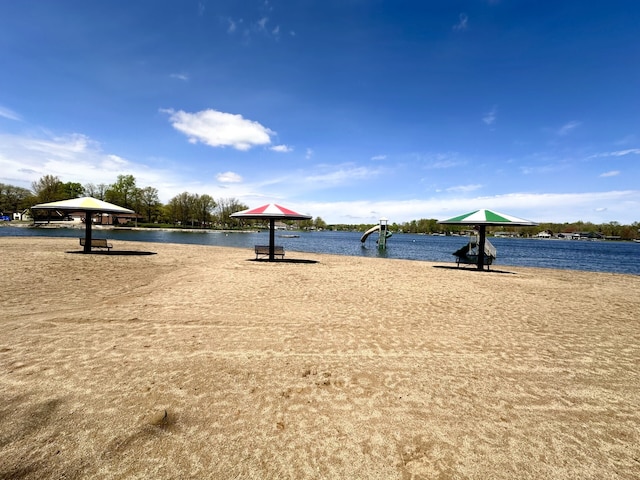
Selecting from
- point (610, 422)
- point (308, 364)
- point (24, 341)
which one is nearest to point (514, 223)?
point (610, 422)

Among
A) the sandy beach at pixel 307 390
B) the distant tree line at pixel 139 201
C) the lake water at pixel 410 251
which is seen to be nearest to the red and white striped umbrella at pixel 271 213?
the lake water at pixel 410 251

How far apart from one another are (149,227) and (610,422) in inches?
3901

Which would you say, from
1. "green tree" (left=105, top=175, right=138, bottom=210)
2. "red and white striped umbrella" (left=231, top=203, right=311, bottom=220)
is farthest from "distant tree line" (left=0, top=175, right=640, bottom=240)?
"red and white striped umbrella" (left=231, top=203, right=311, bottom=220)

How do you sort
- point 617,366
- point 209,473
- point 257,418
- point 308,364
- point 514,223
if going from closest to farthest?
point 209,473
point 257,418
point 308,364
point 617,366
point 514,223

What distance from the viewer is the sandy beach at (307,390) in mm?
2658

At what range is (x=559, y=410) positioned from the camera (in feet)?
11.7

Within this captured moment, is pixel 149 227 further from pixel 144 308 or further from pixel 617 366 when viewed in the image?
pixel 617 366

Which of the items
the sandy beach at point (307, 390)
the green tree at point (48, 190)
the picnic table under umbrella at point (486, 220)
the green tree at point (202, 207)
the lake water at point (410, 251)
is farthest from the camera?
the green tree at point (202, 207)

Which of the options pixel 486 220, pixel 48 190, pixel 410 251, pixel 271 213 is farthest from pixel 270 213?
pixel 48 190

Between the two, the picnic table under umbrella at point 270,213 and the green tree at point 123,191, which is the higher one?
the green tree at point 123,191

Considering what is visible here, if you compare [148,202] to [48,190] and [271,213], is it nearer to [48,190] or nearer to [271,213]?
[48,190]

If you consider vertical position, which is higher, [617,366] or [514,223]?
[514,223]

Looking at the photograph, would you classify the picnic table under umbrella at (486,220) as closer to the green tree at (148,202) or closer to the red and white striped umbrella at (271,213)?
the red and white striped umbrella at (271,213)

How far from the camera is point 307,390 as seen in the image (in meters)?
3.78
